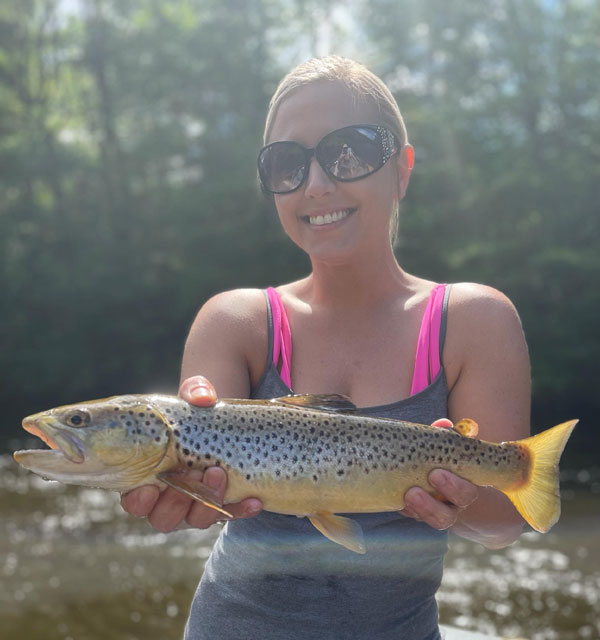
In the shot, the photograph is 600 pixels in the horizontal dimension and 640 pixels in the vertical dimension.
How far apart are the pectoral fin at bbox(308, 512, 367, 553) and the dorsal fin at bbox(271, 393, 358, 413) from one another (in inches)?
14.0

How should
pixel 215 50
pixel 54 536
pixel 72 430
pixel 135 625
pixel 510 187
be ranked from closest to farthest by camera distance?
pixel 72 430 < pixel 135 625 < pixel 54 536 < pixel 510 187 < pixel 215 50

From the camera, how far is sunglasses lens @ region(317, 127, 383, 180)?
8.95ft

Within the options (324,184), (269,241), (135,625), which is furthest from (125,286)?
(324,184)

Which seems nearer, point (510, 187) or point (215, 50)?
point (510, 187)

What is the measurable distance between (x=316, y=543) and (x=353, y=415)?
1.50 feet

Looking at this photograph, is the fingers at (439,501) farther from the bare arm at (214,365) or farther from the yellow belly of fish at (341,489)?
the bare arm at (214,365)

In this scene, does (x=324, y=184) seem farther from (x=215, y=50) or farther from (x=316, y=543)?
(x=215, y=50)

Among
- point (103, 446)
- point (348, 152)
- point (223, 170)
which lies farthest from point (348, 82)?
point (223, 170)

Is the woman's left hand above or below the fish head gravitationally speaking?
below

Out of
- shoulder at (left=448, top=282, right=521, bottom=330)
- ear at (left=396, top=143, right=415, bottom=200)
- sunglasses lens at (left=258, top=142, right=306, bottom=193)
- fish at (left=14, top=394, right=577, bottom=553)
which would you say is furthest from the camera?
ear at (left=396, top=143, right=415, bottom=200)

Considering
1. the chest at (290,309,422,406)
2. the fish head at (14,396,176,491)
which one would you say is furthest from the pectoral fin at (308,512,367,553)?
the fish head at (14,396,176,491)

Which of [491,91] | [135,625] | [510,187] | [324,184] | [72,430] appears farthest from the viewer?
[491,91]

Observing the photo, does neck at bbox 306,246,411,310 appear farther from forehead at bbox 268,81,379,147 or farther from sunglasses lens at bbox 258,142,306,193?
forehead at bbox 268,81,379,147

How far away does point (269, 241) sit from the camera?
77.8ft
